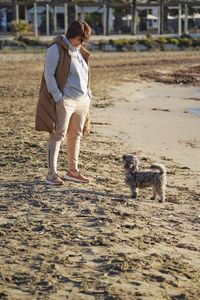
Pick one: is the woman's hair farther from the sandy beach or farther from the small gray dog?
the sandy beach

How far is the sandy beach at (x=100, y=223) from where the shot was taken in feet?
16.1

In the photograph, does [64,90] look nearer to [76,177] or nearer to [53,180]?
[53,180]

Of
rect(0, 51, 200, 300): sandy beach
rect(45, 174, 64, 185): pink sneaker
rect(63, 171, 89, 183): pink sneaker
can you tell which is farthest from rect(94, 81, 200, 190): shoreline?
rect(45, 174, 64, 185): pink sneaker

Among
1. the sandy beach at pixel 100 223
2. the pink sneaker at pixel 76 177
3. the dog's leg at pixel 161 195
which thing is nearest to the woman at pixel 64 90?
the pink sneaker at pixel 76 177

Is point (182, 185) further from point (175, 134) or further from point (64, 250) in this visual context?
point (175, 134)

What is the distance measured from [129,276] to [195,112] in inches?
530

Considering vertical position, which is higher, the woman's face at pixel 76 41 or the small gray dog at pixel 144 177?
the woman's face at pixel 76 41

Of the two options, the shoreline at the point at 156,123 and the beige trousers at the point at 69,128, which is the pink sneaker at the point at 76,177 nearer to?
the beige trousers at the point at 69,128

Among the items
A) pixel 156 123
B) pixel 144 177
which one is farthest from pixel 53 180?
pixel 156 123

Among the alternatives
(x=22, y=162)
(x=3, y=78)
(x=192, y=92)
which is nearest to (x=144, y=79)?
(x=192, y=92)

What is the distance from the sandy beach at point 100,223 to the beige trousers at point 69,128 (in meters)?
0.33

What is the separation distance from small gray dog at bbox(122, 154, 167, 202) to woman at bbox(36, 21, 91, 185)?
2.31ft

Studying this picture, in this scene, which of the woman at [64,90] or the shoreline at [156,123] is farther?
the shoreline at [156,123]

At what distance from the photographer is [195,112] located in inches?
717
